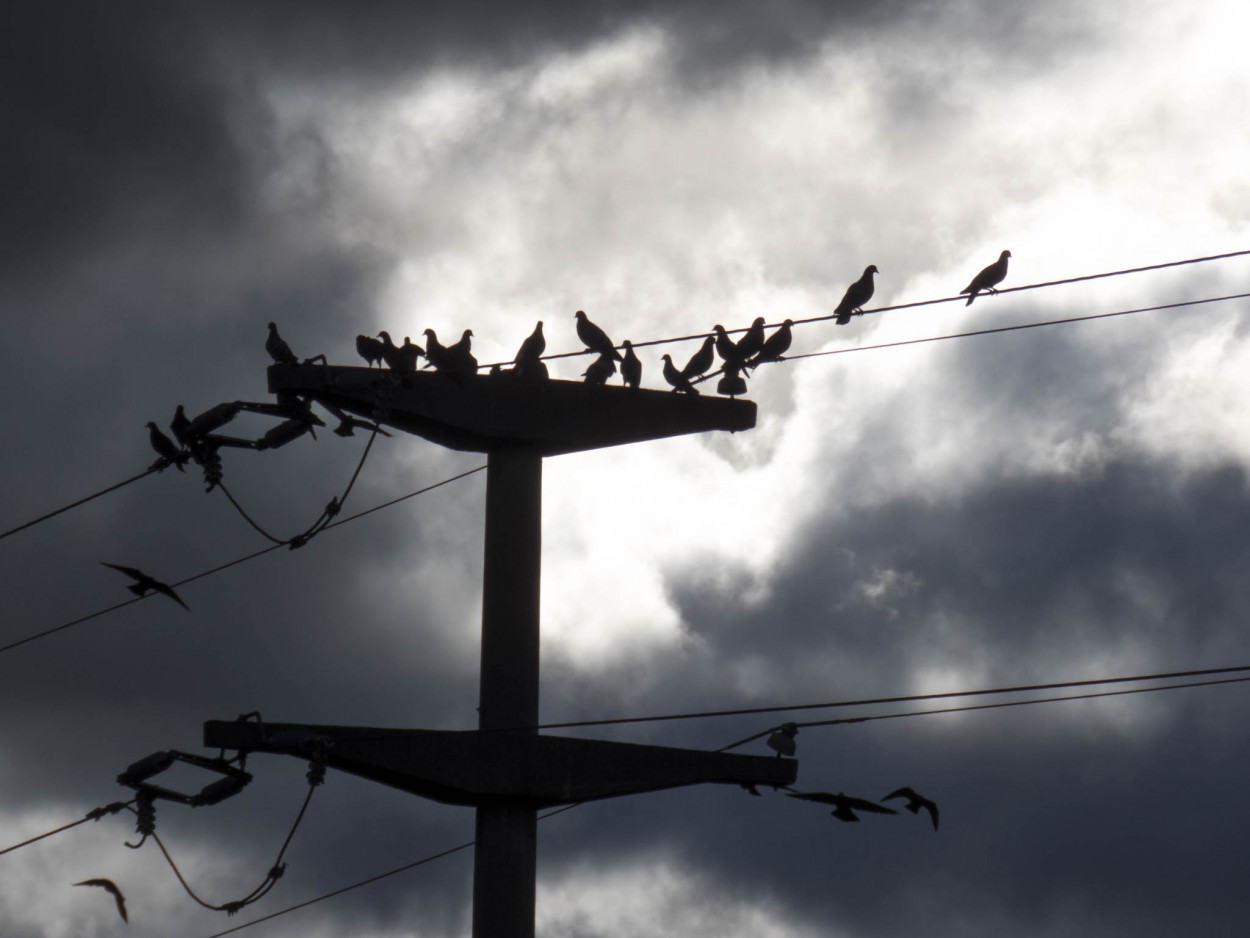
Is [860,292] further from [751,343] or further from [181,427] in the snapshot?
[181,427]

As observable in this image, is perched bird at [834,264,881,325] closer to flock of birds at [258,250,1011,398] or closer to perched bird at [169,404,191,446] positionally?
flock of birds at [258,250,1011,398]

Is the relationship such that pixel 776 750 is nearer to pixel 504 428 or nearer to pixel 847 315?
pixel 504 428

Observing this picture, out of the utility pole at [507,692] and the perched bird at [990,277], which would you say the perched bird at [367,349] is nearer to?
the utility pole at [507,692]

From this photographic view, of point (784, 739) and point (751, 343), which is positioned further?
point (751, 343)

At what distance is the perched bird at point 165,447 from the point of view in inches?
595

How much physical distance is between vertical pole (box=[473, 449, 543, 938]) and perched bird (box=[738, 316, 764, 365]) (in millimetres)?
3606

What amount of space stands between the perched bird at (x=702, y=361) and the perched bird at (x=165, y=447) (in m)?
4.75

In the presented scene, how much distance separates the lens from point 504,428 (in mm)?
14148

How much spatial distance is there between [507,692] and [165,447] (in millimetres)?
4139

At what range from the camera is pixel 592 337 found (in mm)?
19766

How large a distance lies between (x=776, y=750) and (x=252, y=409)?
5099 mm

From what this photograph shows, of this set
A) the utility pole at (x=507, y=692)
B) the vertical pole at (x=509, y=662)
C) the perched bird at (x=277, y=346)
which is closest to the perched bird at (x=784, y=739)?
the utility pole at (x=507, y=692)

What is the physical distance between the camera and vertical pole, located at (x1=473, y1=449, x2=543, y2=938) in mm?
13156

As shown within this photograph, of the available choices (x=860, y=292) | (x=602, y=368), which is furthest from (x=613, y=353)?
(x=860, y=292)
